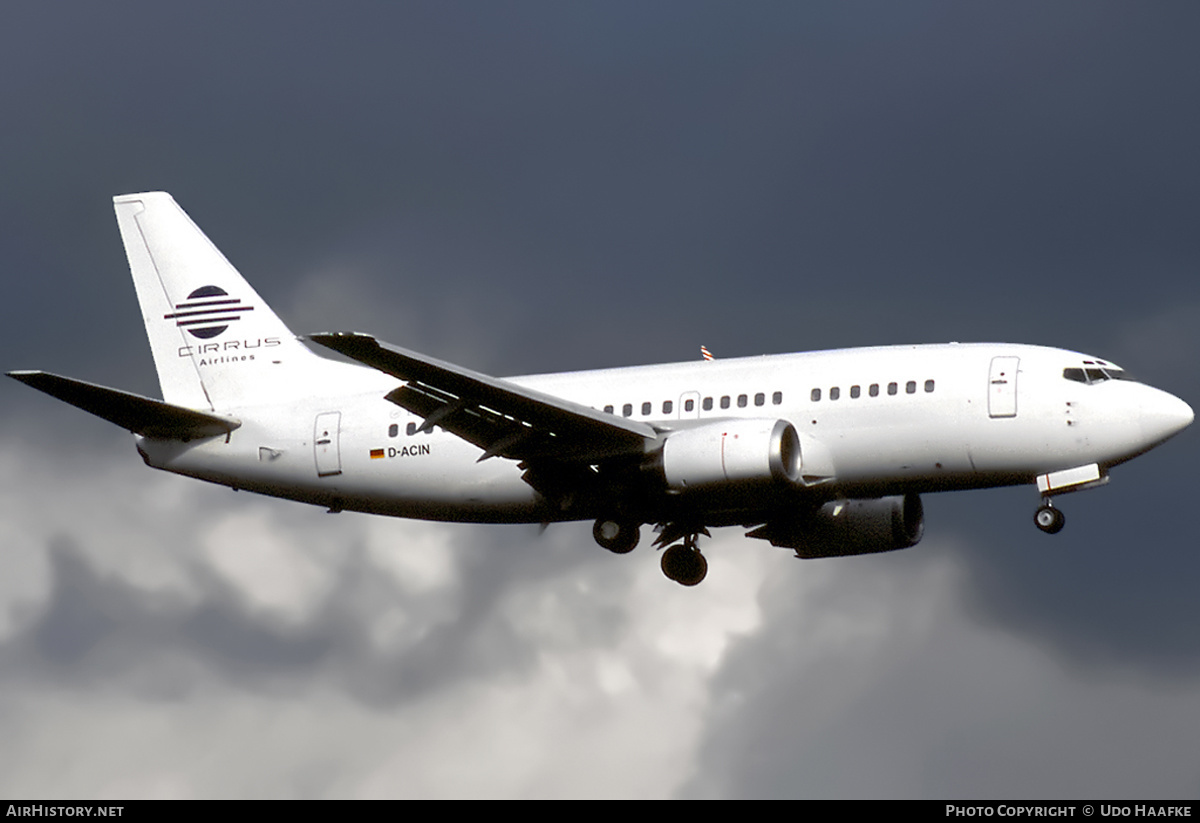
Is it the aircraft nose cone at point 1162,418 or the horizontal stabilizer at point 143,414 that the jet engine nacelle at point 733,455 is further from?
the horizontal stabilizer at point 143,414

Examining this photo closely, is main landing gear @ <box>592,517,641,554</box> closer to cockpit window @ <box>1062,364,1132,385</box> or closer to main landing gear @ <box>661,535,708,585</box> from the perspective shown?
main landing gear @ <box>661,535,708,585</box>

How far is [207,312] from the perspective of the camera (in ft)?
180

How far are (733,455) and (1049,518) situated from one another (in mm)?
7396

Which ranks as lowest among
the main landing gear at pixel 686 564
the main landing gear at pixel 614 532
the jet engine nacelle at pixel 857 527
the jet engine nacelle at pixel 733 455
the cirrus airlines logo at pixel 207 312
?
the main landing gear at pixel 686 564

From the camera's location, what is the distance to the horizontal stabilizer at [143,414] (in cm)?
4697

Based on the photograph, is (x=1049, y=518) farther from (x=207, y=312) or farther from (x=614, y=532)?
(x=207, y=312)

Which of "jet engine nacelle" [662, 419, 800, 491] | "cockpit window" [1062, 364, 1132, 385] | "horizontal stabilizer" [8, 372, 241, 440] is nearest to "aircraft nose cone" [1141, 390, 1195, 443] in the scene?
"cockpit window" [1062, 364, 1132, 385]

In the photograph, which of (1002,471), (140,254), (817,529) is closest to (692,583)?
(817,529)

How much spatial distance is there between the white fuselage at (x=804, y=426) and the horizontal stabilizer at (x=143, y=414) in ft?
1.21

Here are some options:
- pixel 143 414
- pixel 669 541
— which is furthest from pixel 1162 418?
pixel 143 414

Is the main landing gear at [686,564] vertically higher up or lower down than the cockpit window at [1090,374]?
lower down

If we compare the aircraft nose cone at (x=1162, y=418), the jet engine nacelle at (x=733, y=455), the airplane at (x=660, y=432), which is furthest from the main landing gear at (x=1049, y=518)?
the jet engine nacelle at (x=733, y=455)

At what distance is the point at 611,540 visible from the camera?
4775cm

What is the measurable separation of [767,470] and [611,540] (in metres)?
5.54
